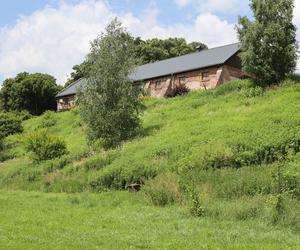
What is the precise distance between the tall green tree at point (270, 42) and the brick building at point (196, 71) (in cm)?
1103

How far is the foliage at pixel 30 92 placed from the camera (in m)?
65.9

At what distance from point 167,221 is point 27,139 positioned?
1856 cm

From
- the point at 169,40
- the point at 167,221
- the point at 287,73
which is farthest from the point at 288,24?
the point at 169,40

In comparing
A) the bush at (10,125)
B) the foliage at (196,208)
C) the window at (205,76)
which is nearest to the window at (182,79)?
the window at (205,76)

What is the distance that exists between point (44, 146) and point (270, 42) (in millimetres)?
15740

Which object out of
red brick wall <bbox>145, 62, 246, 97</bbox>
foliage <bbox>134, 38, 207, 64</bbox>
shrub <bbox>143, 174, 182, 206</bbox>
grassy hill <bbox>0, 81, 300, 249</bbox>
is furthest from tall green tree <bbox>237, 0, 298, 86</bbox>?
foliage <bbox>134, 38, 207, 64</bbox>

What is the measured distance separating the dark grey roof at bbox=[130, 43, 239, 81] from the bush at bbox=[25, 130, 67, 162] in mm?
15927

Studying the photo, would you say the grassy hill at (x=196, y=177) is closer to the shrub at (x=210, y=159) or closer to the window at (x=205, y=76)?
the shrub at (x=210, y=159)

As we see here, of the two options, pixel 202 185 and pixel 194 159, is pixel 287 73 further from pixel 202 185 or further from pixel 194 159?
pixel 202 185

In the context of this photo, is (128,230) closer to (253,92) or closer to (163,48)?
(253,92)

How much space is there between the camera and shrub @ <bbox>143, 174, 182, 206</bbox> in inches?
632

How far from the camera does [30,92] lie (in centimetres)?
6606

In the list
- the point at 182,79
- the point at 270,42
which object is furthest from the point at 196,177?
the point at 182,79

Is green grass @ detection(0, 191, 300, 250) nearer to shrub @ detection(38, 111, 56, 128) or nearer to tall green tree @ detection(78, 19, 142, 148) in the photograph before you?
tall green tree @ detection(78, 19, 142, 148)
